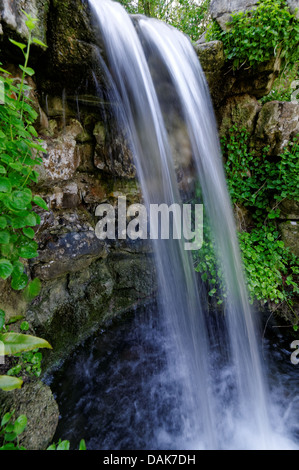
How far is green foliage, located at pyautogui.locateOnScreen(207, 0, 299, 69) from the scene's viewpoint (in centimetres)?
281

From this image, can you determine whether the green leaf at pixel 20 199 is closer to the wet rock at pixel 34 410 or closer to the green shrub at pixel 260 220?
the wet rock at pixel 34 410

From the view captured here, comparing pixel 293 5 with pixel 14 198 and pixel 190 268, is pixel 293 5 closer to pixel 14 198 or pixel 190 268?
pixel 190 268

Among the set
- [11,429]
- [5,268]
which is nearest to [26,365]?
[11,429]

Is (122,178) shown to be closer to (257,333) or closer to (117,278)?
(117,278)

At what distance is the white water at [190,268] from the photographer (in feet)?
7.25

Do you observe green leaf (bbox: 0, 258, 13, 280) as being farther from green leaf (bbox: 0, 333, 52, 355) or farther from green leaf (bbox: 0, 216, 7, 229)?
green leaf (bbox: 0, 333, 52, 355)

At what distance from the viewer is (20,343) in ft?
4.31

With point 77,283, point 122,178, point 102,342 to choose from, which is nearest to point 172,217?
point 122,178

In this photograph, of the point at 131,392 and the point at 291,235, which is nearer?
the point at 131,392

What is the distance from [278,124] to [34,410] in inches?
169

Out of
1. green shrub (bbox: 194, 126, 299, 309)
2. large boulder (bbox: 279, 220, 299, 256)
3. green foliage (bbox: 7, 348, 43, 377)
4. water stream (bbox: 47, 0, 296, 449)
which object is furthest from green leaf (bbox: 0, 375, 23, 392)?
large boulder (bbox: 279, 220, 299, 256)

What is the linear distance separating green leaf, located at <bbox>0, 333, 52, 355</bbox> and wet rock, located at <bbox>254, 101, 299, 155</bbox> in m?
3.77

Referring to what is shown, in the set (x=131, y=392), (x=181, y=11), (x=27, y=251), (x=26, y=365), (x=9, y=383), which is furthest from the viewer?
(x=181, y=11)

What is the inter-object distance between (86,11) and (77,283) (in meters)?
2.73
